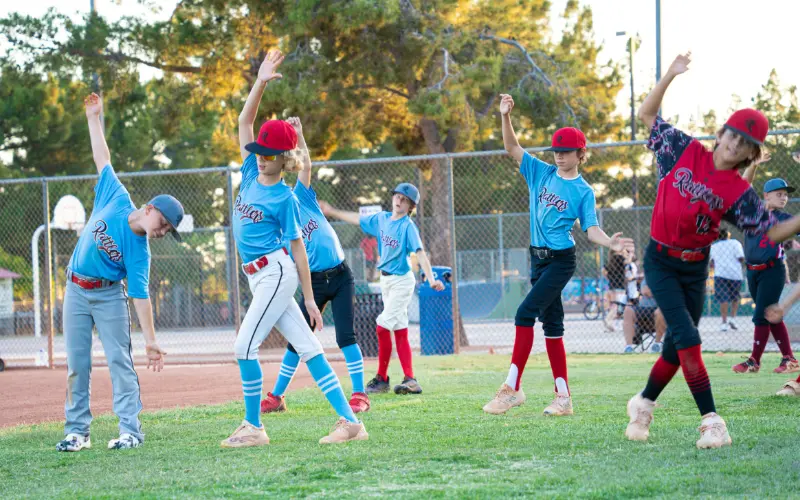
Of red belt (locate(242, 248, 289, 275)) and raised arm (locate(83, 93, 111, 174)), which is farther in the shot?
raised arm (locate(83, 93, 111, 174))

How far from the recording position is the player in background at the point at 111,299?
6.09 meters

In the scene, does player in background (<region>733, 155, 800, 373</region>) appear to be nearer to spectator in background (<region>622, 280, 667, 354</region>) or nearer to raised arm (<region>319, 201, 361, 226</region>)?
raised arm (<region>319, 201, 361, 226</region>)

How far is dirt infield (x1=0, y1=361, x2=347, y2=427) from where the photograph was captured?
29.6 ft

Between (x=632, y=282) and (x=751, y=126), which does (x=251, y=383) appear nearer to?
(x=751, y=126)

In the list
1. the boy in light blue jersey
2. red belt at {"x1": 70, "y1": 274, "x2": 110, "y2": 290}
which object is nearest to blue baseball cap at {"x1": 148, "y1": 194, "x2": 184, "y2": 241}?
red belt at {"x1": 70, "y1": 274, "x2": 110, "y2": 290}

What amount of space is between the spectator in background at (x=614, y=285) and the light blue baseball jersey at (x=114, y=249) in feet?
41.7

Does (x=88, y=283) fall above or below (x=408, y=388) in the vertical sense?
above

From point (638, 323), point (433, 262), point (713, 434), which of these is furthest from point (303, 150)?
point (433, 262)

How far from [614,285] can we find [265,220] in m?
14.6

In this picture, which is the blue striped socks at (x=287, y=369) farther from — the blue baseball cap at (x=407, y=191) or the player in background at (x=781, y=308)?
the player in background at (x=781, y=308)

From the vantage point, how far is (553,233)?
23.5ft

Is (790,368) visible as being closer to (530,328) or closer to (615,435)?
(530,328)

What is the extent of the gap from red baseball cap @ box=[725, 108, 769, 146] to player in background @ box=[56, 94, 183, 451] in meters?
3.21

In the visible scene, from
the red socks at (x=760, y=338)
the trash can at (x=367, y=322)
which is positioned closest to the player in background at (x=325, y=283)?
the red socks at (x=760, y=338)
